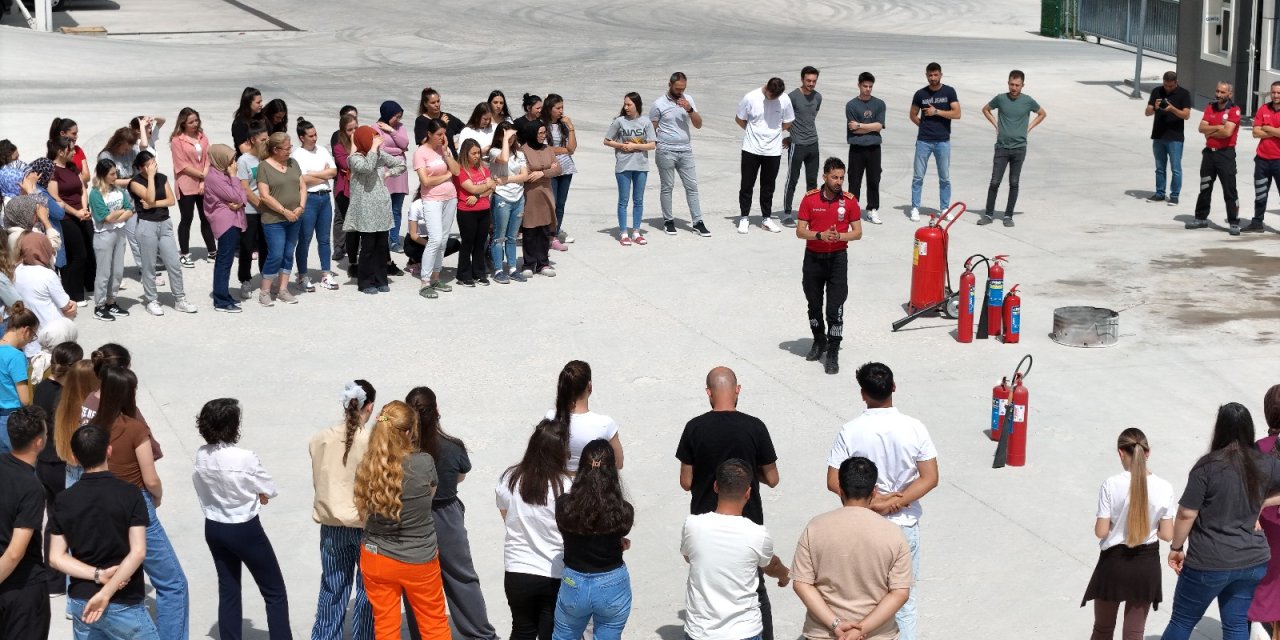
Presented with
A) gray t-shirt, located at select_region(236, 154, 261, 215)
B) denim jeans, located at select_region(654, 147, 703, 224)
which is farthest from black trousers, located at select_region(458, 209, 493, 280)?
denim jeans, located at select_region(654, 147, 703, 224)

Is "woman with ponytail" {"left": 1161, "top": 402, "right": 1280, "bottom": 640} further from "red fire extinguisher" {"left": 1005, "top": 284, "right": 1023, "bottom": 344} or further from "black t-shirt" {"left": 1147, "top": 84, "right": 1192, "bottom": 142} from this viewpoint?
"black t-shirt" {"left": 1147, "top": 84, "right": 1192, "bottom": 142}

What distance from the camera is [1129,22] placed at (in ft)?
111

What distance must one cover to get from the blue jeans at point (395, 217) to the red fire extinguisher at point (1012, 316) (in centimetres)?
633

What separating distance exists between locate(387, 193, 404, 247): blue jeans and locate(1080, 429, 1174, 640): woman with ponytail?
969 centimetres

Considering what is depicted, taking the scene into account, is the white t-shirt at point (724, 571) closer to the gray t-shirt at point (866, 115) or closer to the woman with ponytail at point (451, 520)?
the woman with ponytail at point (451, 520)

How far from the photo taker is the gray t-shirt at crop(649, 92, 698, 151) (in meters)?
16.6

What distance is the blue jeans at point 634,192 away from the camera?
1644 centimetres

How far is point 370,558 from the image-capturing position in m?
7.00

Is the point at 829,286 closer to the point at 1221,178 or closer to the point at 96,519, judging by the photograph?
the point at 96,519

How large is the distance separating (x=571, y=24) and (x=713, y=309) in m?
25.0

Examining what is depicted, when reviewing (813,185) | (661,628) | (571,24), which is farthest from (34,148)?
(571,24)

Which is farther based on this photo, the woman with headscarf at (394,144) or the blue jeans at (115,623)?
the woman with headscarf at (394,144)

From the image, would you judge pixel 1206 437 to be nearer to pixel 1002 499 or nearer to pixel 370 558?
pixel 1002 499

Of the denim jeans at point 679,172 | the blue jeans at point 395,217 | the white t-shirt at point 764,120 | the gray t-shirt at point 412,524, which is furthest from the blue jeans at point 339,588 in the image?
the white t-shirt at point 764,120
